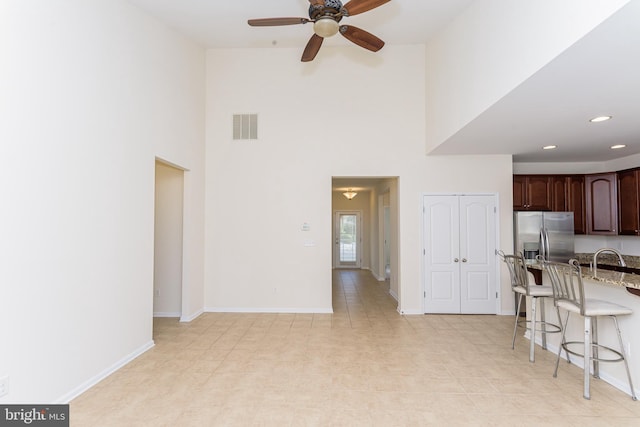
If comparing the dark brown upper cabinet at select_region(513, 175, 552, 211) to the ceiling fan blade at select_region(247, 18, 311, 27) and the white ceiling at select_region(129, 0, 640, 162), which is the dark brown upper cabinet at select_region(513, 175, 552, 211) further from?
the ceiling fan blade at select_region(247, 18, 311, 27)

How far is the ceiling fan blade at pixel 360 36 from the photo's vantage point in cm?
341

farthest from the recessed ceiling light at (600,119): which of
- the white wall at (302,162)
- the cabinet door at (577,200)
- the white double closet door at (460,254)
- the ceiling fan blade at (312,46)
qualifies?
the ceiling fan blade at (312,46)

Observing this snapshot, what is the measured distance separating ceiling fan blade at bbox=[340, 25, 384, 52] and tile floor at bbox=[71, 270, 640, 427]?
3.44m

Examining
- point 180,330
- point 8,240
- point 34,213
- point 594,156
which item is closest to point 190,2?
point 34,213

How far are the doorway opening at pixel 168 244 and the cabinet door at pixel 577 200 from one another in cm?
646

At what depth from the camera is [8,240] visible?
2.17 m

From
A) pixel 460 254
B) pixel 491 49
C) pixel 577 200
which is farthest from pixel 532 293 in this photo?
pixel 577 200

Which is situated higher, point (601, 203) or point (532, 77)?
point (532, 77)

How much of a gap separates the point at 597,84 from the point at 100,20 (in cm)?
439

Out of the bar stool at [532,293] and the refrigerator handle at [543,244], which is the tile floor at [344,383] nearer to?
the bar stool at [532,293]

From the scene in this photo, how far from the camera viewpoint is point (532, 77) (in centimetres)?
259

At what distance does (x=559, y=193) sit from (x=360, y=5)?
4.84 m

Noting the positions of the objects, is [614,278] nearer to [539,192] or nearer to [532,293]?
[532,293]

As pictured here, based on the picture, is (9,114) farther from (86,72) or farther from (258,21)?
Result: (258,21)
